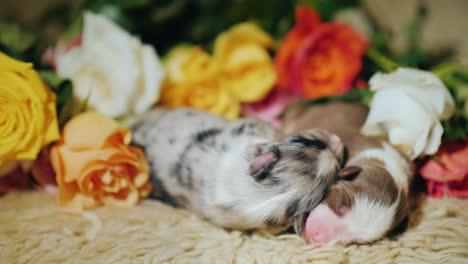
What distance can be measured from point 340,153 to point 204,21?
43.0 inches

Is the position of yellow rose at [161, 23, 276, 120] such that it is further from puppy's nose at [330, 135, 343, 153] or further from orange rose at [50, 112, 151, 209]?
puppy's nose at [330, 135, 343, 153]

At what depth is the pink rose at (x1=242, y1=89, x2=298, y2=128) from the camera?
5.78ft

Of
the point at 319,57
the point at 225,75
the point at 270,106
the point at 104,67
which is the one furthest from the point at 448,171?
the point at 104,67

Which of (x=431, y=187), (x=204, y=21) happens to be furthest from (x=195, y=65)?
(x=431, y=187)

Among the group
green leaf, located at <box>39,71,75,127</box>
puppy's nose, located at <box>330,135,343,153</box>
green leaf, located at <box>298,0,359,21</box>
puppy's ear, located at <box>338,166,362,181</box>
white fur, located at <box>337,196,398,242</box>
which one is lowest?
white fur, located at <box>337,196,398,242</box>

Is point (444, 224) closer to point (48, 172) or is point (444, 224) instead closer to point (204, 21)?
point (48, 172)

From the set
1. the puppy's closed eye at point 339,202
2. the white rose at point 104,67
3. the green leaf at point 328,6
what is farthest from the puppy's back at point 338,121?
the white rose at point 104,67

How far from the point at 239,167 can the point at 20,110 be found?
0.65 m

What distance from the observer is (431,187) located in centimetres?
121

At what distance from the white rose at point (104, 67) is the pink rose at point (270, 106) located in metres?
0.54

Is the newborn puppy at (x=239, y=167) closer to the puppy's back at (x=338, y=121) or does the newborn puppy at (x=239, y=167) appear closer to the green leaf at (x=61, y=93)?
the puppy's back at (x=338, y=121)

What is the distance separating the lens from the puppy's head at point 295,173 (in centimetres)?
103

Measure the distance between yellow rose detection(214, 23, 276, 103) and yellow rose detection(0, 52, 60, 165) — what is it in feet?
2.65

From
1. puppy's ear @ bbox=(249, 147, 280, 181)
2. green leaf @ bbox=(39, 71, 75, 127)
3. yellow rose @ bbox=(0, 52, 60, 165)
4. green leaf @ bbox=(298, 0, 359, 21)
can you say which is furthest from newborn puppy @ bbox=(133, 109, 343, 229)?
green leaf @ bbox=(298, 0, 359, 21)
